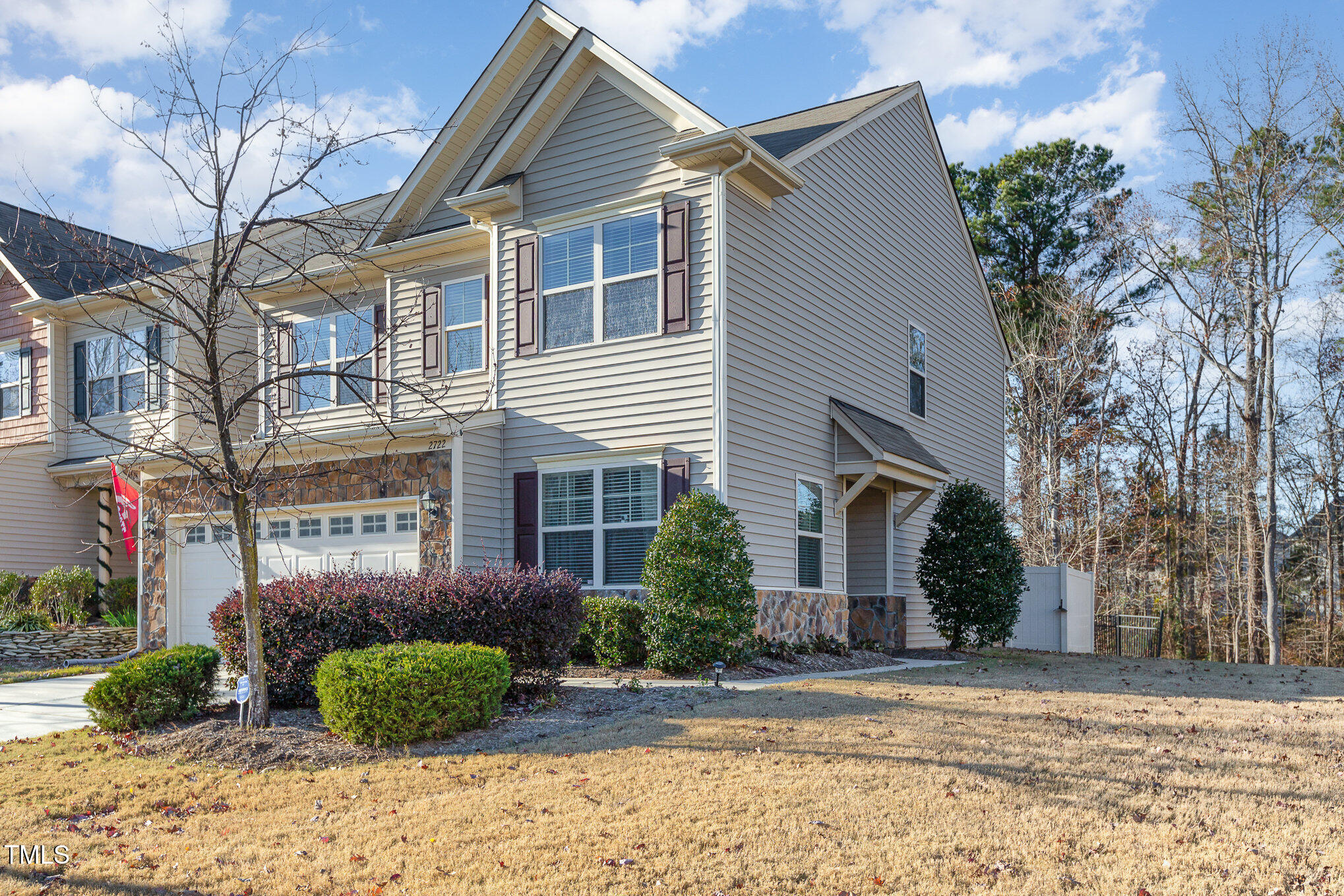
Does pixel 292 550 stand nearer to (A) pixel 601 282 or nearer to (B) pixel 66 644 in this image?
(B) pixel 66 644

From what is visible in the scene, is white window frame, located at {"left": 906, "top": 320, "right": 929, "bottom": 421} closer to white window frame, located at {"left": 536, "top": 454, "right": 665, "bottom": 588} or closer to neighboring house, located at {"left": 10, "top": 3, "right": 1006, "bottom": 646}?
neighboring house, located at {"left": 10, "top": 3, "right": 1006, "bottom": 646}

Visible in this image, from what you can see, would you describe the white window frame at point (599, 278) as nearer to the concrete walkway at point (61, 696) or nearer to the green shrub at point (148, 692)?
the concrete walkway at point (61, 696)

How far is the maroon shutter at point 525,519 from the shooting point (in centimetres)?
1312

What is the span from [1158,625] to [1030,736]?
2118cm

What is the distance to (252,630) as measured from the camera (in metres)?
8.31

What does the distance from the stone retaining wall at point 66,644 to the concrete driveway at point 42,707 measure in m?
2.78

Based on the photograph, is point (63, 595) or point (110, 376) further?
point (110, 376)

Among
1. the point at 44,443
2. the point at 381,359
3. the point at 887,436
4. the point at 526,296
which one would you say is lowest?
the point at 887,436

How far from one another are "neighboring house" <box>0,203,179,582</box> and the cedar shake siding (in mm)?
12846

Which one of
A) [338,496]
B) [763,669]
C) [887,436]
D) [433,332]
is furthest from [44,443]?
[887,436]

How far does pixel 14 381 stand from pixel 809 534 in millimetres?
17268

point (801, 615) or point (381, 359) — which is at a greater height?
point (381, 359)

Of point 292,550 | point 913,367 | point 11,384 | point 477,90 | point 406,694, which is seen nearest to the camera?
point 406,694

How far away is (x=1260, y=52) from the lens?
859 inches
